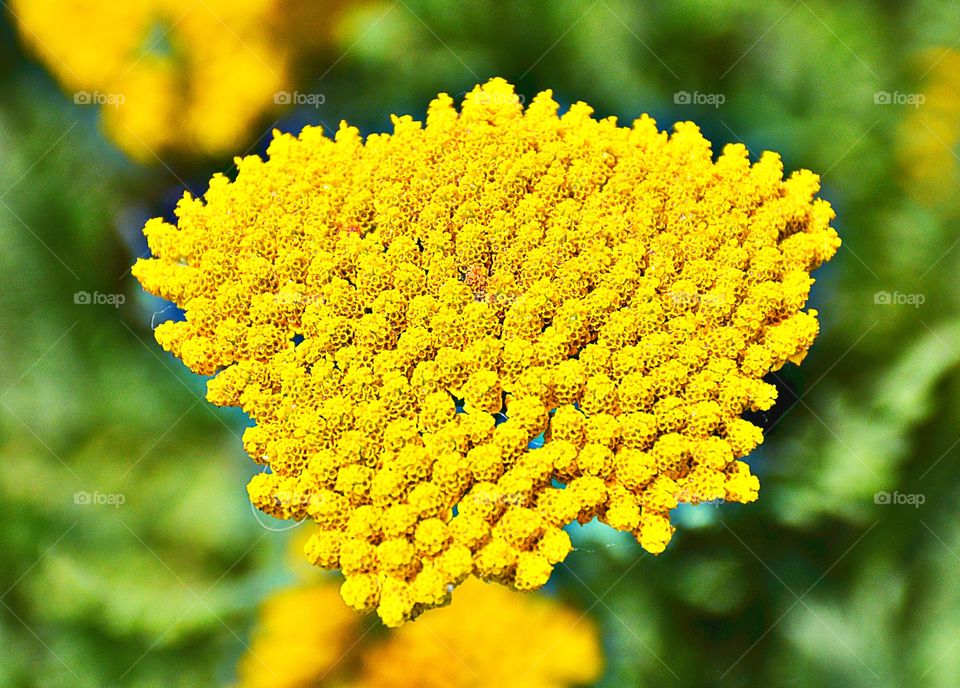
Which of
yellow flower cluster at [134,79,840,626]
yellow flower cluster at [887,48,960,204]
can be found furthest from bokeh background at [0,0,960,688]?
yellow flower cluster at [134,79,840,626]

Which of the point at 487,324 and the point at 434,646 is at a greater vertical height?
the point at 487,324

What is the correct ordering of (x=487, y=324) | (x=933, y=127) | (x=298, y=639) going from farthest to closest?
(x=933, y=127) → (x=298, y=639) → (x=487, y=324)

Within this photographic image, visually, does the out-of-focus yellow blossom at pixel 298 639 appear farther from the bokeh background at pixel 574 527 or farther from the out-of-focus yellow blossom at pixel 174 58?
the out-of-focus yellow blossom at pixel 174 58

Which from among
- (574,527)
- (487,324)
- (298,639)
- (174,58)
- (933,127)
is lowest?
(298,639)

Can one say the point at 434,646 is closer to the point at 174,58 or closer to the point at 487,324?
the point at 487,324

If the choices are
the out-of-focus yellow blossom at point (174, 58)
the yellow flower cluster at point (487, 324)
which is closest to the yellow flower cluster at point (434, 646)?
the yellow flower cluster at point (487, 324)

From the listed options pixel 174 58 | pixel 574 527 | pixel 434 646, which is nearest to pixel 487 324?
pixel 574 527
